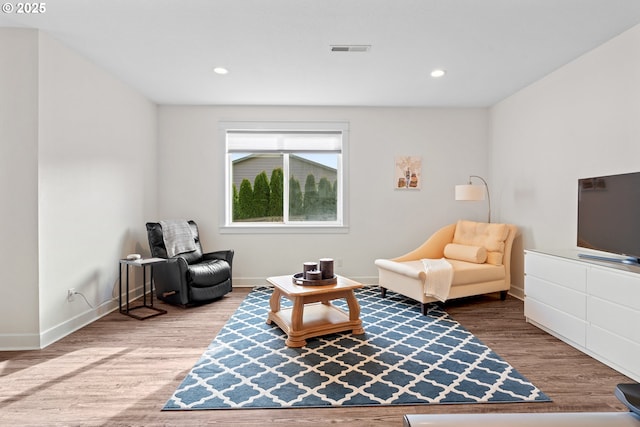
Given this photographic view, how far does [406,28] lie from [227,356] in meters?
2.88

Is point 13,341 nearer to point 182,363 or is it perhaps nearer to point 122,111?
point 182,363

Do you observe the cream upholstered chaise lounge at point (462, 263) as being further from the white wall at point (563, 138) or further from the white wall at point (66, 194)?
the white wall at point (66, 194)

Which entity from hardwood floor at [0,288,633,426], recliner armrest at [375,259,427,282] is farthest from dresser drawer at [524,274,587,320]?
recliner armrest at [375,259,427,282]

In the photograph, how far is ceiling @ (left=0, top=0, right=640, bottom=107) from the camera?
2.40m

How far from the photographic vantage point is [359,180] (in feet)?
15.9

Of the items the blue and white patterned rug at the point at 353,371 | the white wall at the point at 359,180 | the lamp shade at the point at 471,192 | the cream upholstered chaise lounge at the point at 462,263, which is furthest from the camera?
the white wall at the point at 359,180

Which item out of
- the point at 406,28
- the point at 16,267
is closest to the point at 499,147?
the point at 406,28

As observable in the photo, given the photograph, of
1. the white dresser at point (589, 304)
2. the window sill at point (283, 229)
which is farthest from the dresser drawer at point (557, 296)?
the window sill at point (283, 229)

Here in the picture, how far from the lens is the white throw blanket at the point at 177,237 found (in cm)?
398

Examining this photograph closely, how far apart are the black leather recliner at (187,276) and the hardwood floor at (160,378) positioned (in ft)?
1.26

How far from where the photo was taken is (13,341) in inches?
107

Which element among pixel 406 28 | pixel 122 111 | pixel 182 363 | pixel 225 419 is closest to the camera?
pixel 225 419

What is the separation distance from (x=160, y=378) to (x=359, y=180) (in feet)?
11.2

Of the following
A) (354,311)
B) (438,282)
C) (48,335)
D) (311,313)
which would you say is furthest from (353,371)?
(48,335)
